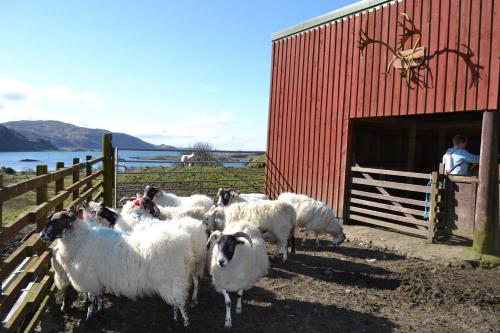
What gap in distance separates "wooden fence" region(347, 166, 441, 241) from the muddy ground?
171 centimetres

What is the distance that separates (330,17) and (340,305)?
29.3 feet

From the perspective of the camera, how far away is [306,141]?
1266 centimetres

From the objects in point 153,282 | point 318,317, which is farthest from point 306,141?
point 153,282

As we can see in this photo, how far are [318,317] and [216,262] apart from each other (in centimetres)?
158

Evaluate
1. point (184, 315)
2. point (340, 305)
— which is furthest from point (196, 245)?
point (340, 305)

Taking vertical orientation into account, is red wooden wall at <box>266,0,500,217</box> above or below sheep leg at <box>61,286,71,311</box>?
above

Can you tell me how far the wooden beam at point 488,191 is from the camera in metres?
7.77

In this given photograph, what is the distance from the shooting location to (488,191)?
25.6 feet

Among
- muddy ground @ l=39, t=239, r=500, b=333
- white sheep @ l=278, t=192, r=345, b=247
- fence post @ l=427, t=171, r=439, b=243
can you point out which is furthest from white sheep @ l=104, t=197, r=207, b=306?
fence post @ l=427, t=171, r=439, b=243

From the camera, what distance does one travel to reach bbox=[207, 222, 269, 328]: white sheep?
5.14 meters

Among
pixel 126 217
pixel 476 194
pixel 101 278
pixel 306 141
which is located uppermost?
pixel 306 141

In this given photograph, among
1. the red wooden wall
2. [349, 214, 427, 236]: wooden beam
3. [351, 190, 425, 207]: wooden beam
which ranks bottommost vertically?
[349, 214, 427, 236]: wooden beam

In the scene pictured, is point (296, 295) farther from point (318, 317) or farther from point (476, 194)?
point (476, 194)

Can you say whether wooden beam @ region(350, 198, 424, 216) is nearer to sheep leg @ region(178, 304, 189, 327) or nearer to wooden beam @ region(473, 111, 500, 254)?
wooden beam @ region(473, 111, 500, 254)
